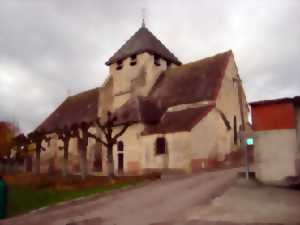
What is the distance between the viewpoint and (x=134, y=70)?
3516 cm

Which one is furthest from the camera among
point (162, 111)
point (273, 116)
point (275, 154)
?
point (162, 111)

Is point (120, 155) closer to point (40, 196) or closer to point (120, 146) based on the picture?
point (120, 146)

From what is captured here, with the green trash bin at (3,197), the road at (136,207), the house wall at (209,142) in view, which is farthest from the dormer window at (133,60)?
the green trash bin at (3,197)

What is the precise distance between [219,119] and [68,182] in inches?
497

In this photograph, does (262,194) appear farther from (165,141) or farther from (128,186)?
(165,141)

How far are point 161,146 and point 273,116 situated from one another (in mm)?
11901

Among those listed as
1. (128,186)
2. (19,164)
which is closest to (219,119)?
(128,186)

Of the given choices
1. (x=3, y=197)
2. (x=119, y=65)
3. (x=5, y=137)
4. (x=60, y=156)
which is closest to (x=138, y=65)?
(x=119, y=65)

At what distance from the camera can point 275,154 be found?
1645cm

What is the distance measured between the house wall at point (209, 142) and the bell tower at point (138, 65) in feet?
28.2

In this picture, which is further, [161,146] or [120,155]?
[120,155]

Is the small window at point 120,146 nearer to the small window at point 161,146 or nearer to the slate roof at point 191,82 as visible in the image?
the small window at point 161,146

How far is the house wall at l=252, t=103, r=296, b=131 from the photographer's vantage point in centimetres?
1652

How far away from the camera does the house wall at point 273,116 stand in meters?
16.5
